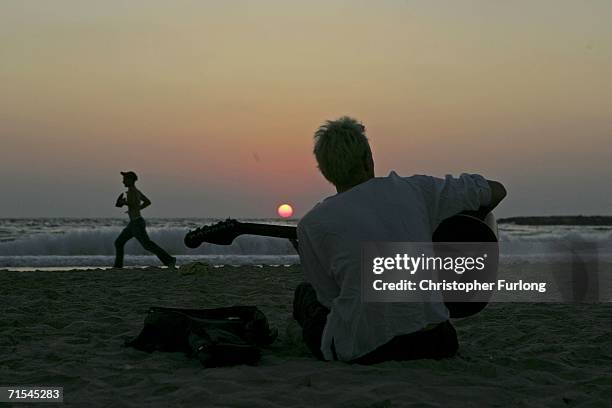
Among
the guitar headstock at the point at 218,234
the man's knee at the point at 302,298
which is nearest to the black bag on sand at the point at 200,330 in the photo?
the man's knee at the point at 302,298

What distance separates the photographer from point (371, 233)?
11.2ft

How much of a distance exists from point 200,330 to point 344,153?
61.6 inches

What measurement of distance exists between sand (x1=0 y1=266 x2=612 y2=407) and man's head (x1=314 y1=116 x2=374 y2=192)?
3.36ft

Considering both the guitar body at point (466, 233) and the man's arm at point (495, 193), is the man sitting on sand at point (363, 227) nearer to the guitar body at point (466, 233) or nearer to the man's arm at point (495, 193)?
the man's arm at point (495, 193)

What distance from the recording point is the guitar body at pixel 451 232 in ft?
13.0

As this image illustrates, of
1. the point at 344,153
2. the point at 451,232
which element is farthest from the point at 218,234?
the point at 451,232

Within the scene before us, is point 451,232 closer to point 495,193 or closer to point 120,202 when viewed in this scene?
point 495,193

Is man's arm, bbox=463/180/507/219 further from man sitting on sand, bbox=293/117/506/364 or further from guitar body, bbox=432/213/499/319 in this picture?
guitar body, bbox=432/213/499/319

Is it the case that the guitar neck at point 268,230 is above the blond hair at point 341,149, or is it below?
below

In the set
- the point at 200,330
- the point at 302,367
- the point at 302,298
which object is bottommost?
the point at 302,367

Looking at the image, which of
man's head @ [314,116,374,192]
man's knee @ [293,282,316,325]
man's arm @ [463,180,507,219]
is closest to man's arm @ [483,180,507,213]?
man's arm @ [463,180,507,219]

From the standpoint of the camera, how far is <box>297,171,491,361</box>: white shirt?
3.42 metres

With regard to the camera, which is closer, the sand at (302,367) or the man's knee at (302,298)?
the sand at (302,367)

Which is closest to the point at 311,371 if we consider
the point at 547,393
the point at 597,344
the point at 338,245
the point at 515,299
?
the point at 338,245
